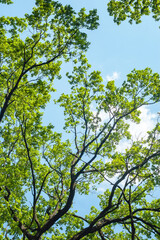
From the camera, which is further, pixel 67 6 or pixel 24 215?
pixel 24 215

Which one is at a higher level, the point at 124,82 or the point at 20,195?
the point at 124,82

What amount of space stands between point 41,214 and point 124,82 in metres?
11.5

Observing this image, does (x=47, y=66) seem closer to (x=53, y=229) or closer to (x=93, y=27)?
(x=93, y=27)

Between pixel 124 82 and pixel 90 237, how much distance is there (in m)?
11.1

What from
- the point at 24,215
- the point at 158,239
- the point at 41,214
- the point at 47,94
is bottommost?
the point at 24,215

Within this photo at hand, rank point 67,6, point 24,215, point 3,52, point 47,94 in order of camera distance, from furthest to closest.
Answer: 1. point 47,94
2. point 3,52
3. point 24,215
4. point 67,6

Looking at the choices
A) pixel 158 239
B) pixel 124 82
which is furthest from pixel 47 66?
pixel 158 239

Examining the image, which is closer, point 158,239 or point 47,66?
point 158,239

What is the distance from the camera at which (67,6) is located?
11320mm

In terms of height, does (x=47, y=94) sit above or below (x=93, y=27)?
below

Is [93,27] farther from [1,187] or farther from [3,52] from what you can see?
[1,187]

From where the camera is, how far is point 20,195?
14.6 meters

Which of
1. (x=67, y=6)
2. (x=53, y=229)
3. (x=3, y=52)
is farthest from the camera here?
(x=53, y=229)

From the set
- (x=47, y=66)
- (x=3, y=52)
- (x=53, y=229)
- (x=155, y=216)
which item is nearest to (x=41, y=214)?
(x=53, y=229)
